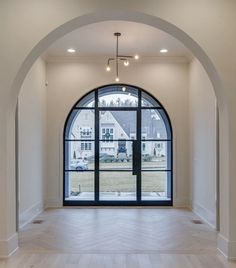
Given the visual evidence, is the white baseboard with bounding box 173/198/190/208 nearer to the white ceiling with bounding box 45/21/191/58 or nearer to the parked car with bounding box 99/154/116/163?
the parked car with bounding box 99/154/116/163

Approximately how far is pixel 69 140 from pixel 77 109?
77 cm

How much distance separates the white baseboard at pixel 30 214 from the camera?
21.5 ft

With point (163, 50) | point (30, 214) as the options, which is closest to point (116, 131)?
point (163, 50)

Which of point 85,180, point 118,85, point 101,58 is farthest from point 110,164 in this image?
point 101,58

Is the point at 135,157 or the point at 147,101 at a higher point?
the point at 147,101

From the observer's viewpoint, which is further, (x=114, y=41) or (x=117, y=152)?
(x=117, y=152)

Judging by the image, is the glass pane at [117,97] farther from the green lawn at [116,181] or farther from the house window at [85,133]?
the green lawn at [116,181]

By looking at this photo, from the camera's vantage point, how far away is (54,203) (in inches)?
338

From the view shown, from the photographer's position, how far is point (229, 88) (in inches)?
180

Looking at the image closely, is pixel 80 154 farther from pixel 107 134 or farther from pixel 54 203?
pixel 54 203

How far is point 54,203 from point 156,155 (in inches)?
104

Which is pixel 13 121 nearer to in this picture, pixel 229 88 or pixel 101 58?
pixel 229 88

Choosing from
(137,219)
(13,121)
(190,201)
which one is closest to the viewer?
(13,121)

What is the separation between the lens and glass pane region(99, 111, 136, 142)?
348 inches
